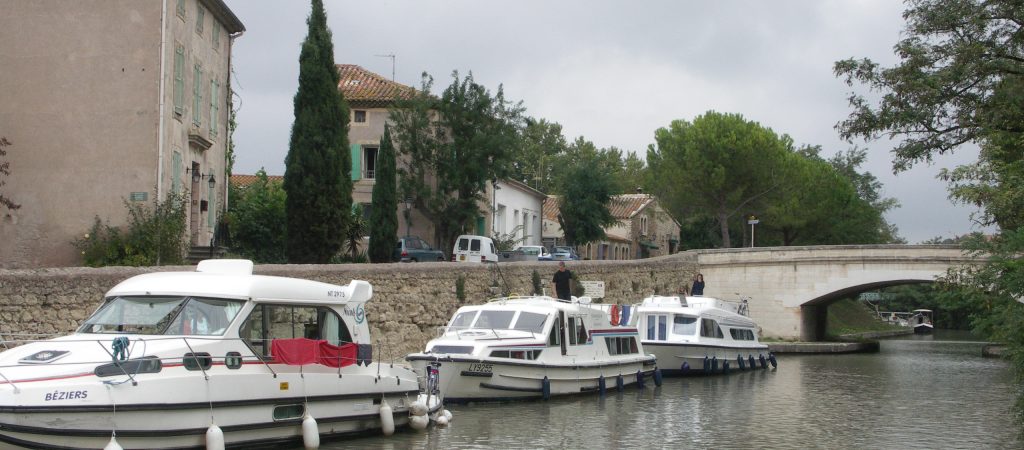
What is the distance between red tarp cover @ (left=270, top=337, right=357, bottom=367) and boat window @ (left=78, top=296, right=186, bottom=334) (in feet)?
4.01

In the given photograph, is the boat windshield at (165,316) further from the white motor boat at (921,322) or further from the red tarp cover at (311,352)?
the white motor boat at (921,322)

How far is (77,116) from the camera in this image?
84.8ft

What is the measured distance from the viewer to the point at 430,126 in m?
42.7

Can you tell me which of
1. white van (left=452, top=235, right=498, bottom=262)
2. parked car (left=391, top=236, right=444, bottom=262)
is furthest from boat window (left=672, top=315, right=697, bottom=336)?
white van (left=452, top=235, right=498, bottom=262)

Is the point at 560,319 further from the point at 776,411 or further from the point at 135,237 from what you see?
the point at 135,237

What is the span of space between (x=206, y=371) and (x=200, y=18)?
18719 mm

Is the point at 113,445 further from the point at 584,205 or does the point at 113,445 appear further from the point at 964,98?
the point at 584,205

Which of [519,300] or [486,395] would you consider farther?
[519,300]

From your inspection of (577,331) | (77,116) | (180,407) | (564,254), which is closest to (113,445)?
(180,407)

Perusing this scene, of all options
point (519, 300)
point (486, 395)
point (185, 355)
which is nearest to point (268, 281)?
point (185, 355)

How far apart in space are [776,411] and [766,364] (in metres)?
11.6

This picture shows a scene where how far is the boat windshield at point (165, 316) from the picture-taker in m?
12.6

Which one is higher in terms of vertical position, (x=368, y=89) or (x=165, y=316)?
(x=368, y=89)

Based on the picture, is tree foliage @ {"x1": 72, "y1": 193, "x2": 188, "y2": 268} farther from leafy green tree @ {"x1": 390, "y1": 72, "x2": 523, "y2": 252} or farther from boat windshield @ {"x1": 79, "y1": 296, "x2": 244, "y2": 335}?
leafy green tree @ {"x1": 390, "y1": 72, "x2": 523, "y2": 252}
